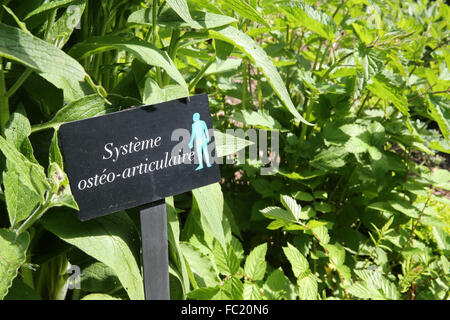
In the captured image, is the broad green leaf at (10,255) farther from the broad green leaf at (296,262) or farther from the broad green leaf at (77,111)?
the broad green leaf at (296,262)

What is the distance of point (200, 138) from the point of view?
26.9 inches

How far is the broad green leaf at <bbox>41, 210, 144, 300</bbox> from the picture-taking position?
0.59m

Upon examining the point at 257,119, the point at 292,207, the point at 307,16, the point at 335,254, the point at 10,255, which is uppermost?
the point at 307,16

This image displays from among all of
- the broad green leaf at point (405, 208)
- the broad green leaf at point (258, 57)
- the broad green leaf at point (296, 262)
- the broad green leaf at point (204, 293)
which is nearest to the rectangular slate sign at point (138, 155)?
the broad green leaf at point (258, 57)

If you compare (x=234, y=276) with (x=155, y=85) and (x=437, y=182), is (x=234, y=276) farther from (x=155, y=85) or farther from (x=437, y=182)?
(x=437, y=182)

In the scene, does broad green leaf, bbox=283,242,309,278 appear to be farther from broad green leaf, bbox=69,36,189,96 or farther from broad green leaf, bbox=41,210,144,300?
broad green leaf, bbox=69,36,189,96

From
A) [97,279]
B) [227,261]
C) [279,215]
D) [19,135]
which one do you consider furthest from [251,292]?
[19,135]

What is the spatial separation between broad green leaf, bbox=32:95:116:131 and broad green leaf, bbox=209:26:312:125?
211mm

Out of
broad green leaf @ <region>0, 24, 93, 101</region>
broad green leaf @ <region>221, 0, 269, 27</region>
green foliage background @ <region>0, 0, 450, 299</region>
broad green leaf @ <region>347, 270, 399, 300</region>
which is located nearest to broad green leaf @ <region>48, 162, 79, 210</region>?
green foliage background @ <region>0, 0, 450, 299</region>

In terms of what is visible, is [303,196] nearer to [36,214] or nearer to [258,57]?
[258,57]

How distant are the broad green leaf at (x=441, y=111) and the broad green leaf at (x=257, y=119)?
1.31ft

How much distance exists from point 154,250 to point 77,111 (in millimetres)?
243

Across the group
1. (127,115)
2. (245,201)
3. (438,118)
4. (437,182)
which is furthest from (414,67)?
(127,115)
